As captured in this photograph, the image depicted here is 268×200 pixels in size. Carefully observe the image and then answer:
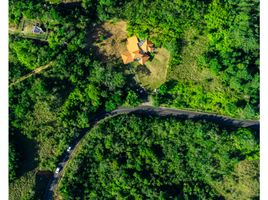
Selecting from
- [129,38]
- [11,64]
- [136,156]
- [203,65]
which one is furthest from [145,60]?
[11,64]

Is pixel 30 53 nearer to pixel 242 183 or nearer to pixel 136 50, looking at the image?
pixel 136 50

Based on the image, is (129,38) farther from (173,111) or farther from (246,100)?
(246,100)

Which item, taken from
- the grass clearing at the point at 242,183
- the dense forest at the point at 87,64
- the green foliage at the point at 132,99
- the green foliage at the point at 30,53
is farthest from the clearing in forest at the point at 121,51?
the grass clearing at the point at 242,183

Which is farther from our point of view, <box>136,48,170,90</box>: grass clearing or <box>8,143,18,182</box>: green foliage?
<box>136,48,170,90</box>: grass clearing

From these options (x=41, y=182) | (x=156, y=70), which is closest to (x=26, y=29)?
(x=156, y=70)

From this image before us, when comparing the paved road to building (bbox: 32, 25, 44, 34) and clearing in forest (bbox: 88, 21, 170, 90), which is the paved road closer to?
clearing in forest (bbox: 88, 21, 170, 90)

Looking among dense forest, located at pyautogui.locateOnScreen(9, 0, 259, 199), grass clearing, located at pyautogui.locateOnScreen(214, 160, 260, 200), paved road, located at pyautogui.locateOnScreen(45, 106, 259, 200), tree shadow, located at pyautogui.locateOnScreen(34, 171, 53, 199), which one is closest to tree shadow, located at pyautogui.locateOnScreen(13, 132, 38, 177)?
dense forest, located at pyautogui.locateOnScreen(9, 0, 259, 199)
